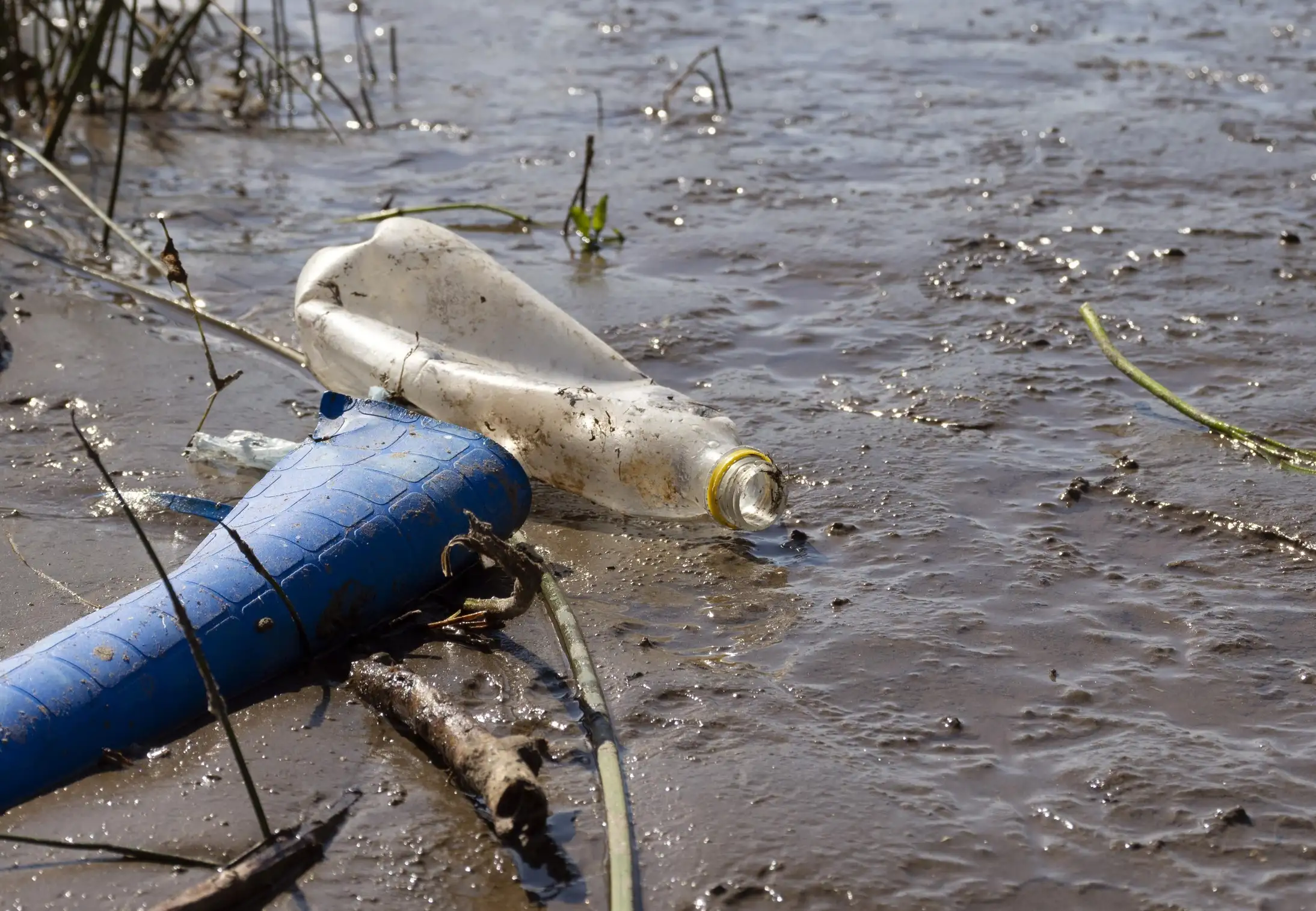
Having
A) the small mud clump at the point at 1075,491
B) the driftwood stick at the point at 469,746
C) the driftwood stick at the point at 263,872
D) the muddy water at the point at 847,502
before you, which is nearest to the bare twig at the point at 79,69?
the muddy water at the point at 847,502

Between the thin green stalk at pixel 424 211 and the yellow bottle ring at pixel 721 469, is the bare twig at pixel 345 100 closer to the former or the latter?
the thin green stalk at pixel 424 211

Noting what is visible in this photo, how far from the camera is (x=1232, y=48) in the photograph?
6301mm

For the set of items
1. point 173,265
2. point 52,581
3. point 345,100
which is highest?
point 173,265

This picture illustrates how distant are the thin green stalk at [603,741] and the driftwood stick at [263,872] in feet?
1.13

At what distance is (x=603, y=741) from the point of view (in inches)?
73.8

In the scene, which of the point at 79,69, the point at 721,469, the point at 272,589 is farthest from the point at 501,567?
the point at 79,69

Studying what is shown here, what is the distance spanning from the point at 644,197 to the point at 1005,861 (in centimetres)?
332

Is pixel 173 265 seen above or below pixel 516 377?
above

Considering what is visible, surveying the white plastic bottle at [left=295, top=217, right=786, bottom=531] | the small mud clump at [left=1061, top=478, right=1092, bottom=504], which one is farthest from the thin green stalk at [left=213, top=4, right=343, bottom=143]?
the small mud clump at [left=1061, top=478, right=1092, bottom=504]

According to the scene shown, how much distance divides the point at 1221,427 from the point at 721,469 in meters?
1.15

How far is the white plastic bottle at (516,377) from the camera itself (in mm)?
2494

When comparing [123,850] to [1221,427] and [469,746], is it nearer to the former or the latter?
[469,746]

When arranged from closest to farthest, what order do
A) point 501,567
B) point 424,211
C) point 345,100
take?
point 501,567, point 424,211, point 345,100

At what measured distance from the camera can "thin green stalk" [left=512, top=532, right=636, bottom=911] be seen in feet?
5.25
